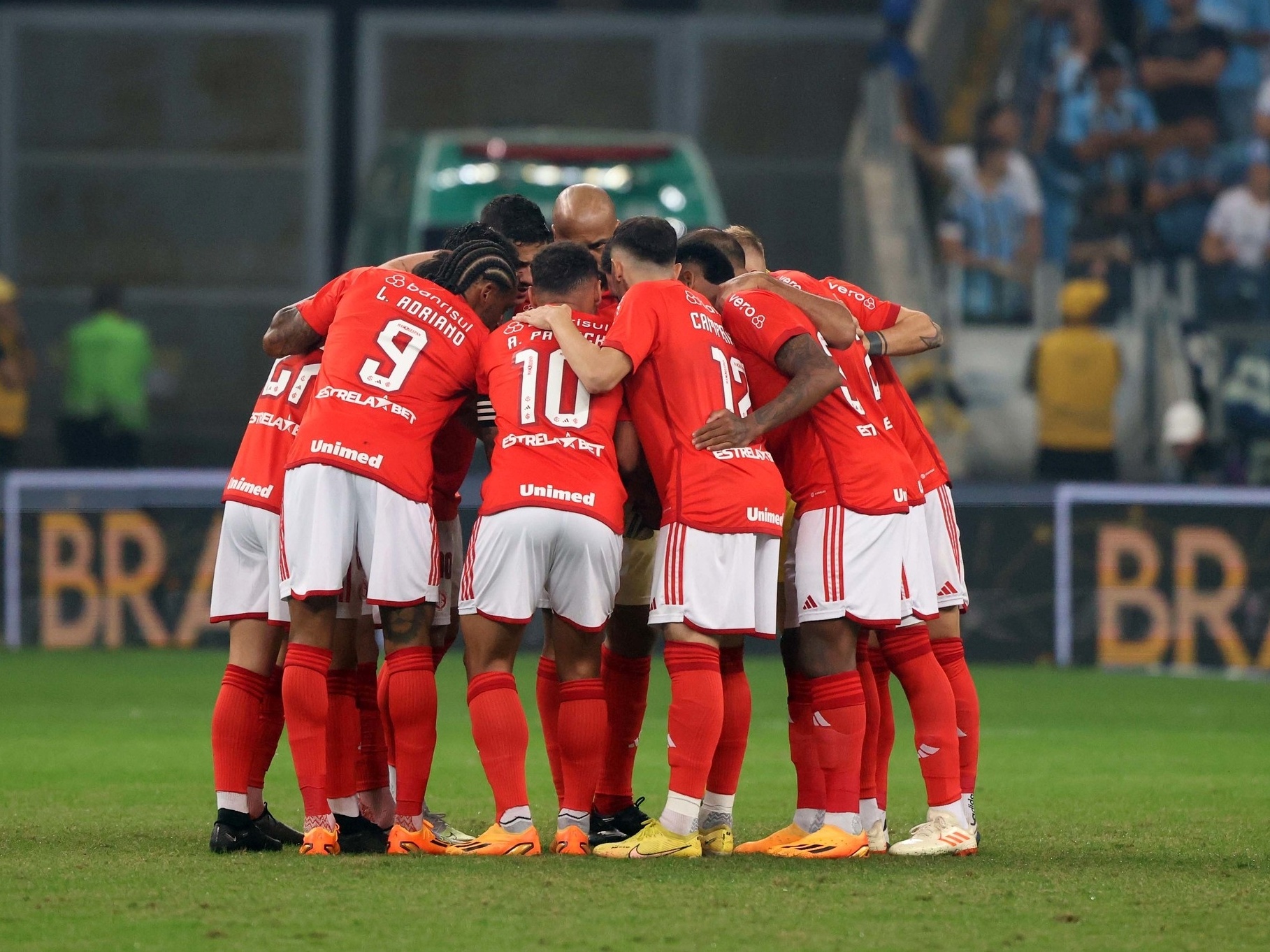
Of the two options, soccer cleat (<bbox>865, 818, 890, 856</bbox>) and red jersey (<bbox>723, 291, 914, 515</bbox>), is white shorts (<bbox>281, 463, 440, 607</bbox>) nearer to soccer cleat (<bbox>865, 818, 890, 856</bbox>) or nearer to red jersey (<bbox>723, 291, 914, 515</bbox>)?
red jersey (<bbox>723, 291, 914, 515</bbox>)

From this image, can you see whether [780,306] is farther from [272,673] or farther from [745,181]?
[745,181]

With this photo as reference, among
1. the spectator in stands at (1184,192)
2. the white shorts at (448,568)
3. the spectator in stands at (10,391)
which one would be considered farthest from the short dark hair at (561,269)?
the spectator in stands at (1184,192)

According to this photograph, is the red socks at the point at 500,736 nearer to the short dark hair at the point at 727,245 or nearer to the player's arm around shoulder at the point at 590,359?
the player's arm around shoulder at the point at 590,359

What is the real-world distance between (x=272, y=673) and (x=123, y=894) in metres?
1.38

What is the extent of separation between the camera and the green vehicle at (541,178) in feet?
51.3

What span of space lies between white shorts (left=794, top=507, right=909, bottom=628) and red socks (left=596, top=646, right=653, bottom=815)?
2.43 feet

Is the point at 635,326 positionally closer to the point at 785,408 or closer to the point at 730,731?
the point at 785,408

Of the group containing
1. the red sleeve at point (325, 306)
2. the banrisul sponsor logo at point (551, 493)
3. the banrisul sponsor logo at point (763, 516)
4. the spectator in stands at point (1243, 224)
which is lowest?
the banrisul sponsor logo at point (763, 516)

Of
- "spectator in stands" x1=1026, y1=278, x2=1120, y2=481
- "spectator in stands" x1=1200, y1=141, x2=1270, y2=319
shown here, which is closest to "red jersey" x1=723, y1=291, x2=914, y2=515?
"spectator in stands" x1=1026, y1=278, x2=1120, y2=481

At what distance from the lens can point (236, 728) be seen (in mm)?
7125

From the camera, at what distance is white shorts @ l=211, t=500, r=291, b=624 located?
7.30 metres

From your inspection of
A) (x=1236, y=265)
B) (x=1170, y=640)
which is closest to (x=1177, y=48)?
(x=1236, y=265)

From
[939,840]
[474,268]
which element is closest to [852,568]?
[939,840]

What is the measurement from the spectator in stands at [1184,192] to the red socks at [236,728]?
11.7 meters
